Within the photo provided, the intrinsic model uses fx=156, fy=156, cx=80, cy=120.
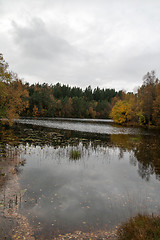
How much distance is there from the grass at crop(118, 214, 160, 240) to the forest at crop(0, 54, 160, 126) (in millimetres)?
22179

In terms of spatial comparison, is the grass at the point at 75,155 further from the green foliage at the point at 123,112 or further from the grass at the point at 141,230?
the green foliage at the point at 123,112

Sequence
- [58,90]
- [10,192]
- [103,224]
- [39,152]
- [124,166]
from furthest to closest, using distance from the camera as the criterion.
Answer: [58,90] < [39,152] < [124,166] < [10,192] < [103,224]

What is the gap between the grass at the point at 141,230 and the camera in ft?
16.9

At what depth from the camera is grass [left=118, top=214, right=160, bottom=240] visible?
515 cm

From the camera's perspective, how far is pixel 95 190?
31.8 ft

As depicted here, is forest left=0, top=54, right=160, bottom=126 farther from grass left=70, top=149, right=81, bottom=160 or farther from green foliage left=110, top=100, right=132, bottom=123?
grass left=70, top=149, right=81, bottom=160

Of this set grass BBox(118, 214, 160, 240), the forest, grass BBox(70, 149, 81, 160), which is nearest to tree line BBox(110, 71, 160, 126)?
the forest

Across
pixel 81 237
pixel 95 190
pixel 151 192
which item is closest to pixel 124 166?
pixel 151 192

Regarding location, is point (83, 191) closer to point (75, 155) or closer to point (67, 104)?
point (75, 155)

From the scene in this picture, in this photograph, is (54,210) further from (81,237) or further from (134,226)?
(134,226)

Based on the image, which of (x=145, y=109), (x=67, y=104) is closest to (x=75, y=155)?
(x=145, y=109)

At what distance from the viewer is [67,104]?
464ft

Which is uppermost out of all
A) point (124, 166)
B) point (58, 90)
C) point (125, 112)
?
point (58, 90)

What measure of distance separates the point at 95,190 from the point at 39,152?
9.82 m
